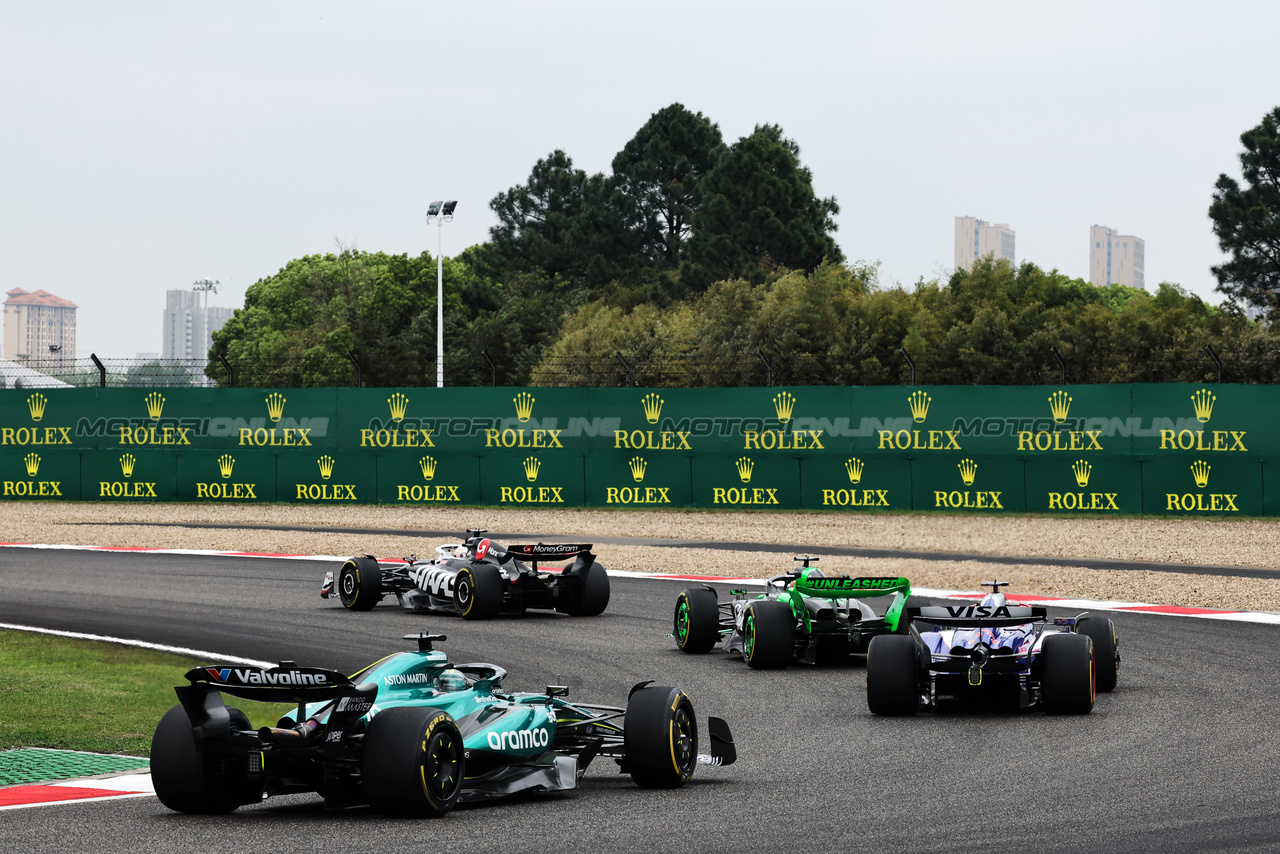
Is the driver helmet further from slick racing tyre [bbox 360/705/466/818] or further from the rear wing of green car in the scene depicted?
the rear wing of green car

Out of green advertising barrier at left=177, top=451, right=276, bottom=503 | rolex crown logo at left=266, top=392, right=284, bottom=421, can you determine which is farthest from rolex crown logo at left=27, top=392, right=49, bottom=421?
rolex crown logo at left=266, top=392, right=284, bottom=421

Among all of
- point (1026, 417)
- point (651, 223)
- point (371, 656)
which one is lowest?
point (371, 656)

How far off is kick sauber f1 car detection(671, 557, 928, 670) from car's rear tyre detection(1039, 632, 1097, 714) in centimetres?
223

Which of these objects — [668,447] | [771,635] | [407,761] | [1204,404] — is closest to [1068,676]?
[771,635]

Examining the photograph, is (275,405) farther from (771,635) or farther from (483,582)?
(771,635)

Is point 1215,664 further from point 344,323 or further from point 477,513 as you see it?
point 344,323

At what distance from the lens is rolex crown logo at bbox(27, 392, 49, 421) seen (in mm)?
33406

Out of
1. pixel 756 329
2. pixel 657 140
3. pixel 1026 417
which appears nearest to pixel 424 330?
pixel 657 140

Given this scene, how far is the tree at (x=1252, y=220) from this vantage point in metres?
55.8

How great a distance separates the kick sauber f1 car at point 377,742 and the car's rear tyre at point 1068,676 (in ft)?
12.0

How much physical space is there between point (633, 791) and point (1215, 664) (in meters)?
7.14

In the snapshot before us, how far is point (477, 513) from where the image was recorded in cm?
3091

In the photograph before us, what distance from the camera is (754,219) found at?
71.4 m

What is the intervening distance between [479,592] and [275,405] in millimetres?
17487
